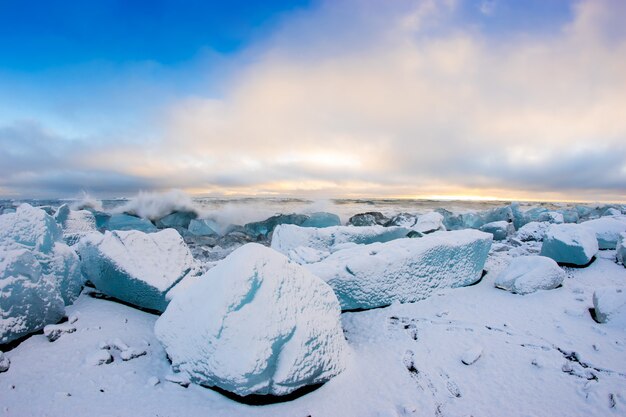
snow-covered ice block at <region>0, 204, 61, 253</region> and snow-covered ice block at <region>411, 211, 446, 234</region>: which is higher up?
snow-covered ice block at <region>0, 204, 61, 253</region>

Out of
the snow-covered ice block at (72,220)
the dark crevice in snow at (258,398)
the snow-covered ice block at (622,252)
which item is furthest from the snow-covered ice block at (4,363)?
the snow-covered ice block at (622,252)

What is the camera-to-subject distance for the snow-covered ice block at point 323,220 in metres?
18.2

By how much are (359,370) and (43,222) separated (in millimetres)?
7009

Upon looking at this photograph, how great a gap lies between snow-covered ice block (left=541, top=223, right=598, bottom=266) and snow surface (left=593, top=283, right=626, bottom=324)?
2.98 meters

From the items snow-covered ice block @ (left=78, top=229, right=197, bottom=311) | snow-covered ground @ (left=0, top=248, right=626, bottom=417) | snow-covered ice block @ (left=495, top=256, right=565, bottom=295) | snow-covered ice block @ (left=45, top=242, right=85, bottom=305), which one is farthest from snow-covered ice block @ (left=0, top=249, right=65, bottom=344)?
snow-covered ice block @ (left=495, top=256, right=565, bottom=295)

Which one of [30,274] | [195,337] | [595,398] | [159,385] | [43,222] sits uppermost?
[43,222]

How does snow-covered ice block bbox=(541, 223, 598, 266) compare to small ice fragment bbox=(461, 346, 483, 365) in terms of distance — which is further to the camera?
snow-covered ice block bbox=(541, 223, 598, 266)

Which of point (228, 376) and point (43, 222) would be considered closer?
point (228, 376)

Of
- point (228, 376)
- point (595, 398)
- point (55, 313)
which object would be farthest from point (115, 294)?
point (595, 398)

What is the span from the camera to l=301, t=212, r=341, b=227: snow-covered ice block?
18.2 m

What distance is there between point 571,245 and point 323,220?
1156cm

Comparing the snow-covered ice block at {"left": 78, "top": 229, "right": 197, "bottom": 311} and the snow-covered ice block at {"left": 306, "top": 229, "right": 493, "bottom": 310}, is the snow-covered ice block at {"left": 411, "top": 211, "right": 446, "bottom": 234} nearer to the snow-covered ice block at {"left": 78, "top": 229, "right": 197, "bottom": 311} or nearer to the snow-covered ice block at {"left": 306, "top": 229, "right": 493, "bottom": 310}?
the snow-covered ice block at {"left": 306, "top": 229, "right": 493, "bottom": 310}

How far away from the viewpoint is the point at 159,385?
4.49 metres

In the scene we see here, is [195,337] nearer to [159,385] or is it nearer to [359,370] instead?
[159,385]
